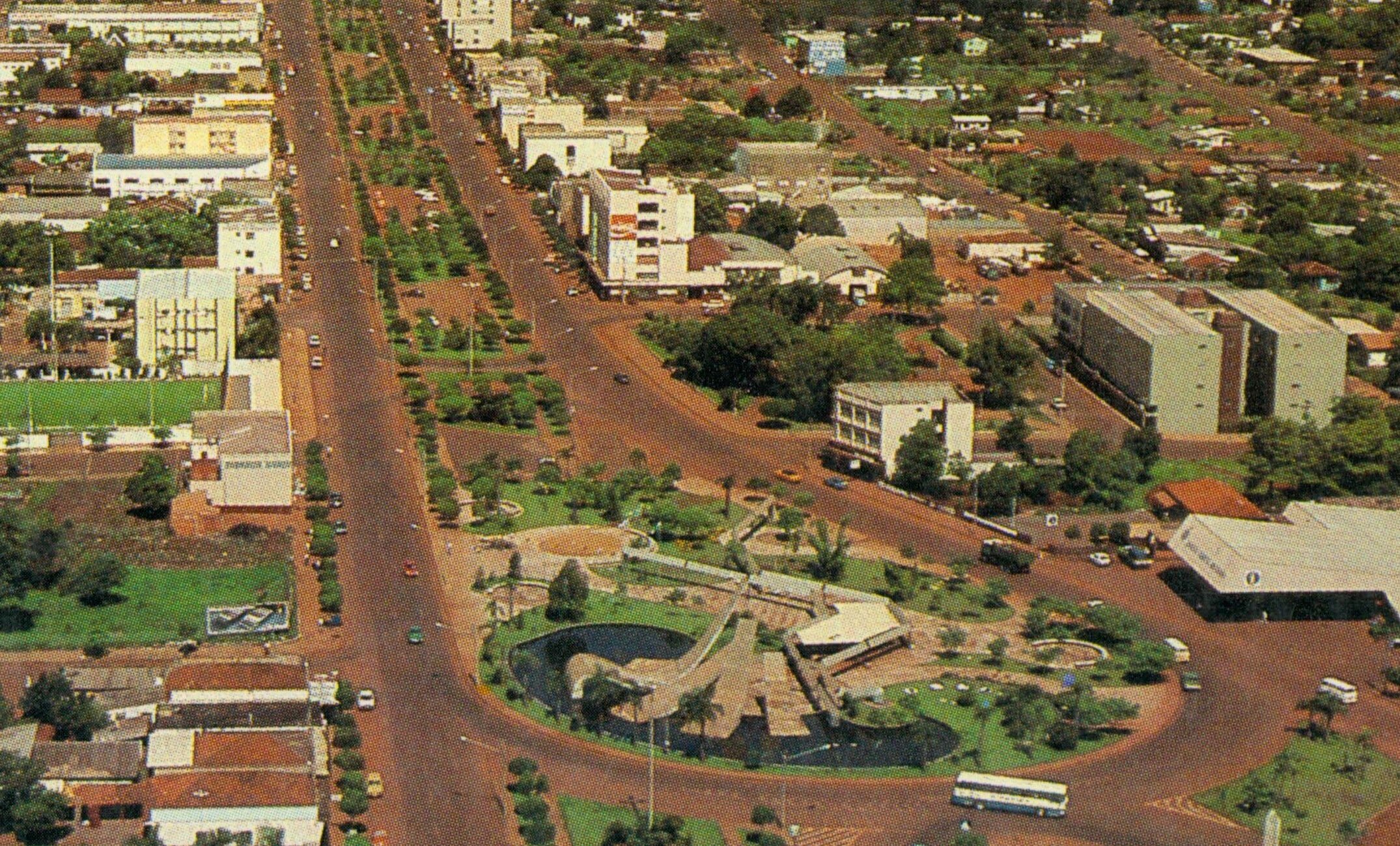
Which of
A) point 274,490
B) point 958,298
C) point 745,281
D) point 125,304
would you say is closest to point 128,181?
point 125,304

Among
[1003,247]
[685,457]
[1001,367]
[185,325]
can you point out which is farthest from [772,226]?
[685,457]

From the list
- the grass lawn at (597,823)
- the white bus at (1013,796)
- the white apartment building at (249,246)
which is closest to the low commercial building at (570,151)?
the white apartment building at (249,246)

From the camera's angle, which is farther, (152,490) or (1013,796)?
(152,490)

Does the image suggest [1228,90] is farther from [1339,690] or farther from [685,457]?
[1339,690]

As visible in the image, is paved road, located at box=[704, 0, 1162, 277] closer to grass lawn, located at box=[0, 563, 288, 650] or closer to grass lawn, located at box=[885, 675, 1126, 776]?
grass lawn, located at box=[885, 675, 1126, 776]

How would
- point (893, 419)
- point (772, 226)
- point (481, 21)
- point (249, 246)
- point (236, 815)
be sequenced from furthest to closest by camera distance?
point (481, 21), point (772, 226), point (249, 246), point (893, 419), point (236, 815)

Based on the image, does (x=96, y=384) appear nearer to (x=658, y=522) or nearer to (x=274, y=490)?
(x=274, y=490)

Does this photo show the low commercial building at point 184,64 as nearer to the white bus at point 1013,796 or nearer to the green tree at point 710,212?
the green tree at point 710,212
